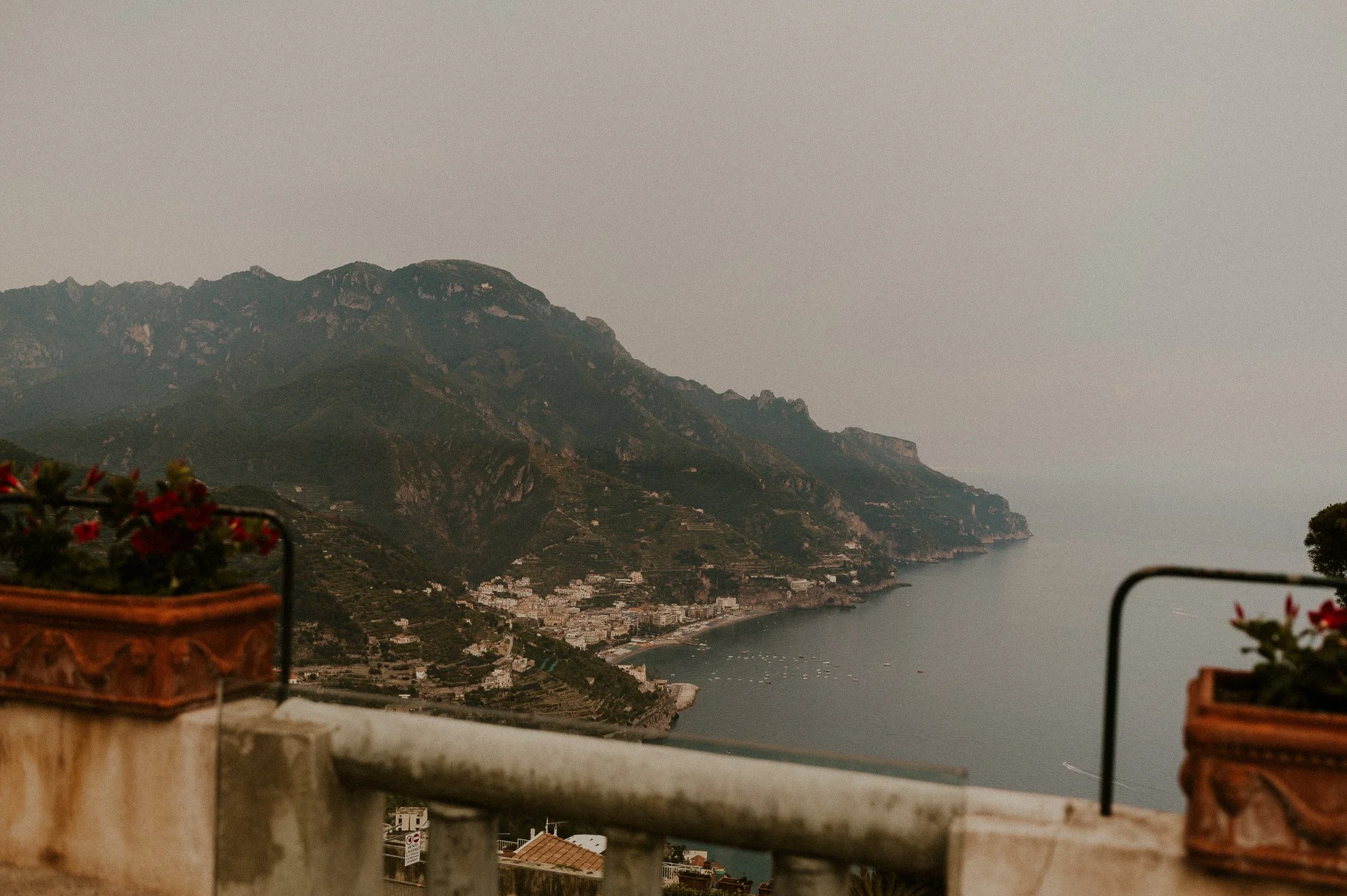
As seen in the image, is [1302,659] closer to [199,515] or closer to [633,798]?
[633,798]

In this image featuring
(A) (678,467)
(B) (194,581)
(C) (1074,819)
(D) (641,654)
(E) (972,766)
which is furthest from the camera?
(A) (678,467)

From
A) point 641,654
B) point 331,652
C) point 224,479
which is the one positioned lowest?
point 641,654

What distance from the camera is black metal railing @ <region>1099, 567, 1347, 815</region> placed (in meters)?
1.44

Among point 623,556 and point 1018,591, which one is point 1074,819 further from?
point 1018,591

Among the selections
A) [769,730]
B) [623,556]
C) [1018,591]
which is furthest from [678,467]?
[769,730]

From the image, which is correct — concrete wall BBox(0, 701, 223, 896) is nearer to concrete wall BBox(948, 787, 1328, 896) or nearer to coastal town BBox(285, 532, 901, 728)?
concrete wall BBox(948, 787, 1328, 896)

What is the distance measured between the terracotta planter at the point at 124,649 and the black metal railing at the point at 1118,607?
1809mm

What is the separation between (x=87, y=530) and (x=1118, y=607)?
2402 millimetres

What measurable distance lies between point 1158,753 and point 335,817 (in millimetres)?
82758

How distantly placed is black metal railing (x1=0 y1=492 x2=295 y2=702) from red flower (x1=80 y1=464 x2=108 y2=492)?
34 mm

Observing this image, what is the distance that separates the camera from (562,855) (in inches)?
223

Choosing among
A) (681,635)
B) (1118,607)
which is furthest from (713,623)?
(1118,607)

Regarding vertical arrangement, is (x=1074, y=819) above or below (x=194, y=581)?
below

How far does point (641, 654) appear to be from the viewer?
4390 inches
